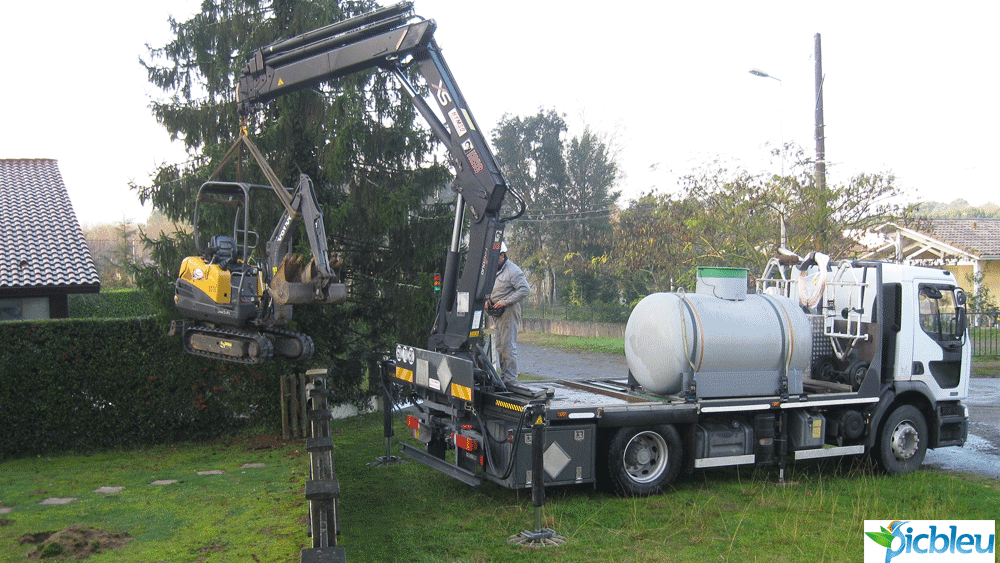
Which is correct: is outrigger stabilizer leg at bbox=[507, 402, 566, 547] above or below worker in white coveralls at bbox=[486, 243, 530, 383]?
below

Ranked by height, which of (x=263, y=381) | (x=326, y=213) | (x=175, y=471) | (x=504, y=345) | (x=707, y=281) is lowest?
(x=175, y=471)

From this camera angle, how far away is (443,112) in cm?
932

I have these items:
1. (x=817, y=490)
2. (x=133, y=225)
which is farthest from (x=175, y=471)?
(x=133, y=225)

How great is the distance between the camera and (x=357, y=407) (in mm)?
14297

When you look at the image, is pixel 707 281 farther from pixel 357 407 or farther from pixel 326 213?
pixel 357 407

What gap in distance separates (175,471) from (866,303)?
30.7 feet

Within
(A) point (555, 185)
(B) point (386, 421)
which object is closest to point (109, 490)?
(B) point (386, 421)

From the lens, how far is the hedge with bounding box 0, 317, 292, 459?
11.1 meters

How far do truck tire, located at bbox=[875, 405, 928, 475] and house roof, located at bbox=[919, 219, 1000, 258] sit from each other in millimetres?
23883

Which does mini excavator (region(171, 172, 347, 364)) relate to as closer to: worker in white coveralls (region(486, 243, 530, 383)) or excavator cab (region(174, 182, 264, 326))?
excavator cab (region(174, 182, 264, 326))

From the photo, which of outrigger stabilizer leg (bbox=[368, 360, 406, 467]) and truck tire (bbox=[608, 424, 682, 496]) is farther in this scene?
outrigger stabilizer leg (bbox=[368, 360, 406, 467])

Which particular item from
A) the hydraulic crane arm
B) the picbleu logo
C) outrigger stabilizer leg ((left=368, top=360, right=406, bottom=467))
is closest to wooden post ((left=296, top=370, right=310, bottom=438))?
outrigger stabilizer leg ((left=368, top=360, right=406, bottom=467))

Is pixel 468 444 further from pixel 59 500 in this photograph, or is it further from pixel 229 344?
pixel 59 500

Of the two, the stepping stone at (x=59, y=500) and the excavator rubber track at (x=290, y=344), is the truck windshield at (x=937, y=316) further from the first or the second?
the stepping stone at (x=59, y=500)
